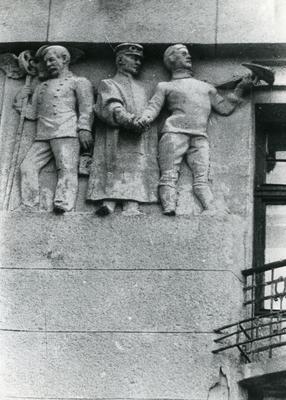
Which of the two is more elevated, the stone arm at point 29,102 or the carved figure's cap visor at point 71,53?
the carved figure's cap visor at point 71,53

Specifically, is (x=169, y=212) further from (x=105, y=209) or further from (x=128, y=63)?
(x=128, y=63)

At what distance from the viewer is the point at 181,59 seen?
1544 centimetres

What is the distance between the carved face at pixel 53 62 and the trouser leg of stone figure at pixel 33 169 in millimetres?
883

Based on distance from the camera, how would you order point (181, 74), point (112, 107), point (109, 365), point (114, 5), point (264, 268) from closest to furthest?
point (109, 365) < point (264, 268) < point (112, 107) < point (181, 74) < point (114, 5)

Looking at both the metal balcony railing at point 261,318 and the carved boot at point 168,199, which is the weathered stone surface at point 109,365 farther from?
the carved boot at point 168,199

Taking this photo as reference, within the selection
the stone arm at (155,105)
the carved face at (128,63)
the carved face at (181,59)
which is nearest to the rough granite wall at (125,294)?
the stone arm at (155,105)

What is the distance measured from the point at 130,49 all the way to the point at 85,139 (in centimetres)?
120

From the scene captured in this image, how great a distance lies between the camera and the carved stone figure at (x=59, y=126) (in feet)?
49.4

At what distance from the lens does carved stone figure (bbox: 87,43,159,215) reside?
48.8 ft

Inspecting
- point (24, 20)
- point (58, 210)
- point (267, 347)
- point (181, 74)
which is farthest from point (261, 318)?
point (24, 20)

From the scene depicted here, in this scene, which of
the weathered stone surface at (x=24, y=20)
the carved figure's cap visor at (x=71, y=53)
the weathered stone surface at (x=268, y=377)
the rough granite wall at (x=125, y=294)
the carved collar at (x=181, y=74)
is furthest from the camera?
the weathered stone surface at (x=24, y=20)

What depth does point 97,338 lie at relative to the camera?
46.6 ft

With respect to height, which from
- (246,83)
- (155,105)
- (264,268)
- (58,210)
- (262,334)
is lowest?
(262,334)

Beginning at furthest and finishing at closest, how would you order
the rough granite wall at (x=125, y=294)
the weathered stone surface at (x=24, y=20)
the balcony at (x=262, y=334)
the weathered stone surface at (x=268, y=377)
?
the weathered stone surface at (x=24, y=20) < the rough granite wall at (x=125, y=294) < the balcony at (x=262, y=334) < the weathered stone surface at (x=268, y=377)
